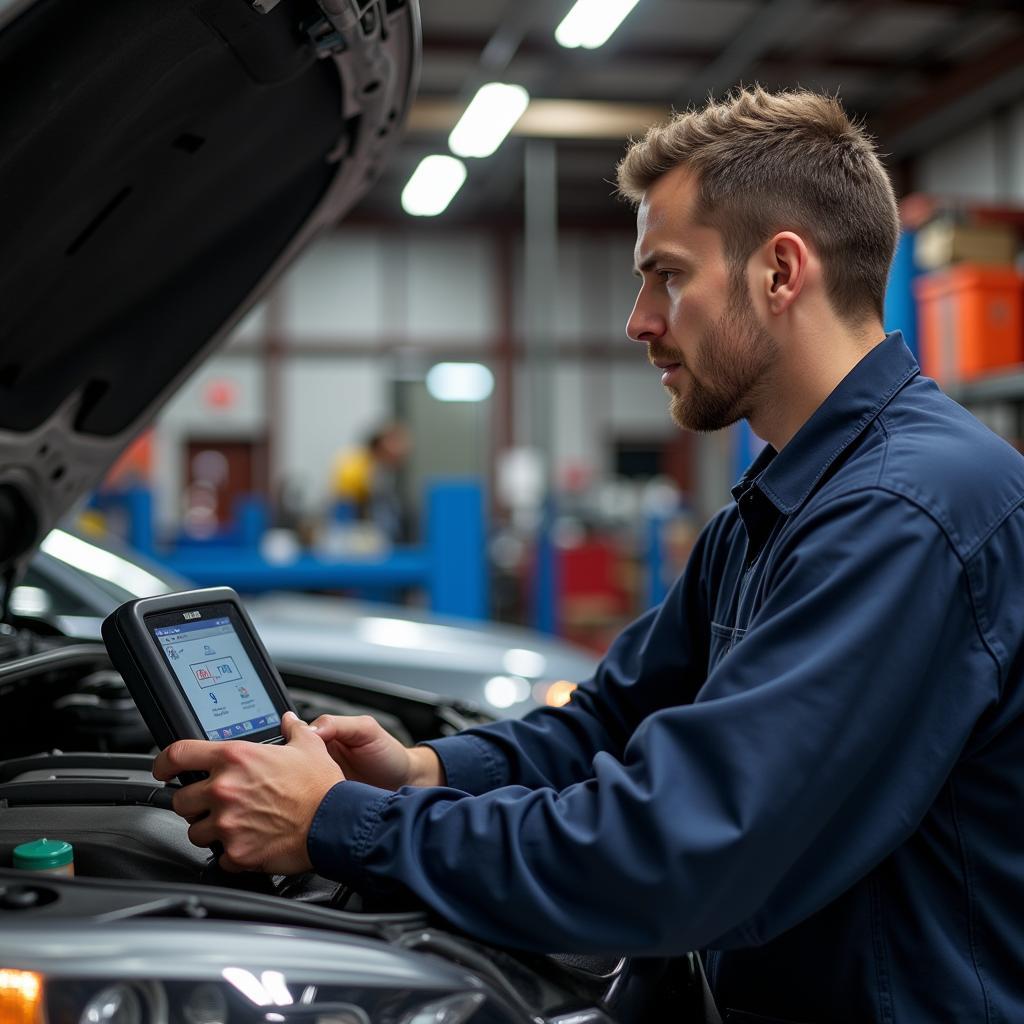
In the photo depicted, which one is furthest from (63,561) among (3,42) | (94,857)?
(3,42)

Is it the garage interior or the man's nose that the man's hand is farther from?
the garage interior

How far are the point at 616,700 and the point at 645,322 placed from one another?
0.55 m

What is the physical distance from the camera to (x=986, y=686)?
1043mm

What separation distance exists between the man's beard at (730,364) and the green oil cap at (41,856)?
2.72ft

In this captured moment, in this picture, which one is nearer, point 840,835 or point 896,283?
point 840,835

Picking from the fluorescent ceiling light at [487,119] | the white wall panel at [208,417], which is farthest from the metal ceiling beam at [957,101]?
the white wall panel at [208,417]

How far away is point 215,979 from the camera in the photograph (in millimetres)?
869

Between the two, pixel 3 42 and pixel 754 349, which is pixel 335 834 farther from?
pixel 3 42

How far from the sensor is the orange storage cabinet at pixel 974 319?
3.77m

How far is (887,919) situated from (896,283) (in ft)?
10.5

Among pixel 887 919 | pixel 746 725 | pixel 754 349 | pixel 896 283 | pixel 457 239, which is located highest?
pixel 457 239

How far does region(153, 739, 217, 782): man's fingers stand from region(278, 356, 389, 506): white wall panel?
1418 cm

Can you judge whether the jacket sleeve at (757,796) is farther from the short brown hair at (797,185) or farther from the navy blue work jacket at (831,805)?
the short brown hair at (797,185)

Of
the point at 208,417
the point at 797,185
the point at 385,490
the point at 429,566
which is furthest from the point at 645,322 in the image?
the point at 208,417
